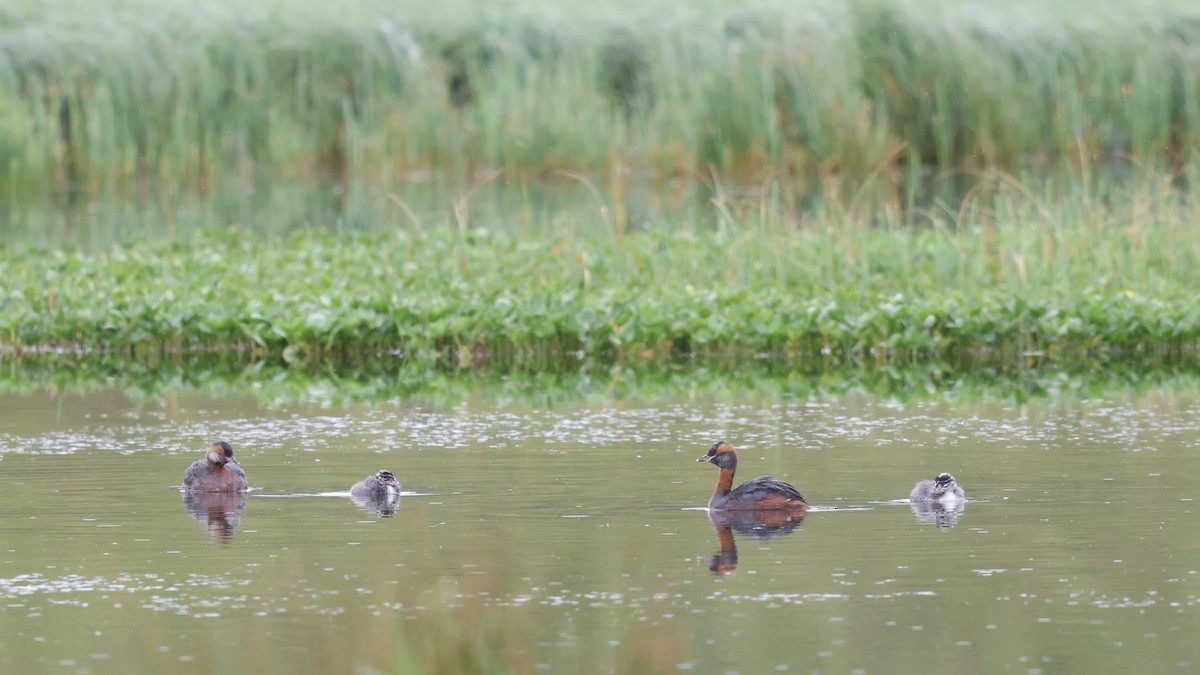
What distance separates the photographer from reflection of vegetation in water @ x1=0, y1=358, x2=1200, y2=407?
1488cm

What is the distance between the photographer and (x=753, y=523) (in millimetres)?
10320

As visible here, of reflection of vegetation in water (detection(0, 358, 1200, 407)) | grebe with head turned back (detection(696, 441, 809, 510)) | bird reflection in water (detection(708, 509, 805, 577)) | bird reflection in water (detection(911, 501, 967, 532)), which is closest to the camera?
bird reflection in water (detection(708, 509, 805, 577))

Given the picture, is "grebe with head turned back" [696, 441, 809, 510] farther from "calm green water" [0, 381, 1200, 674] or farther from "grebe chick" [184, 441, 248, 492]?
"grebe chick" [184, 441, 248, 492]

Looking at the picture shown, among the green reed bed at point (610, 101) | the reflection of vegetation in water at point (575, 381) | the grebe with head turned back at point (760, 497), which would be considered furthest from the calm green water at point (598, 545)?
the green reed bed at point (610, 101)

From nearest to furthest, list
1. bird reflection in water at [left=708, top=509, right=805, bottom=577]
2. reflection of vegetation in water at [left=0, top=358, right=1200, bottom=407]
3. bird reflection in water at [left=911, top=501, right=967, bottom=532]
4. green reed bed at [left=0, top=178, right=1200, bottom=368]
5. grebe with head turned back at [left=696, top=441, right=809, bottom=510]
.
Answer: bird reflection in water at [left=708, top=509, right=805, bottom=577]
bird reflection in water at [left=911, top=501, right=967, bottom=532]
grebe with head turned back at [left=696, top=441, right=809, bottom=510]
reflection of vegetation in water at [left=0, top=358, right=1200, bottom=407]
green reed bed at [left=0, top=178, right=1200, bottom=368]

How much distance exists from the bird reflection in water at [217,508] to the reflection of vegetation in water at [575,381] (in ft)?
12.0

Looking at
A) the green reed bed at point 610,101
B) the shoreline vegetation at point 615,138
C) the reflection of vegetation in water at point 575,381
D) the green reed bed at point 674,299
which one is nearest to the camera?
the reflection of vegetation in water at point 575,381

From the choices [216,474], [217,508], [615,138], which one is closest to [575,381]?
[216,474]

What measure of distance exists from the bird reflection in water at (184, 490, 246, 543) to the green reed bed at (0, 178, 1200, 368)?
5757mm

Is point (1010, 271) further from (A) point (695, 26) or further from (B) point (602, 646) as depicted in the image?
(A) point (695, 26)

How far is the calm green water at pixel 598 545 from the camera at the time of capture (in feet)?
25.9

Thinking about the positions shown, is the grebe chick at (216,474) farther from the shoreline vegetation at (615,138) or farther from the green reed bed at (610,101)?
the green reed bed at (610,101)

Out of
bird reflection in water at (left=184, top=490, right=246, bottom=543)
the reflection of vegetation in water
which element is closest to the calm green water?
bird reflection in water at (left=184, top=490, right=246, bottom=543)

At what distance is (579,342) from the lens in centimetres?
1703
